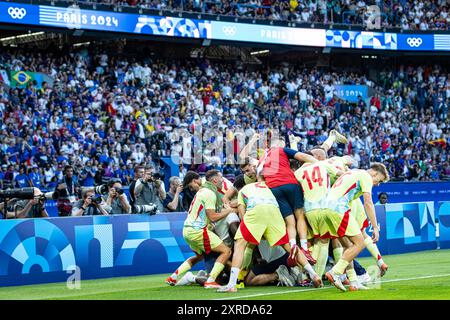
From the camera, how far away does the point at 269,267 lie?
1390 centimetres

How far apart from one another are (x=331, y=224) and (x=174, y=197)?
6246 mm

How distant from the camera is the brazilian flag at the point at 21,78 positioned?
31.2 meters

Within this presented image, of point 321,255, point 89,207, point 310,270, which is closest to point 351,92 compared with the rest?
point 89,207

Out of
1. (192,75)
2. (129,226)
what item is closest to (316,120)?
(192,75)

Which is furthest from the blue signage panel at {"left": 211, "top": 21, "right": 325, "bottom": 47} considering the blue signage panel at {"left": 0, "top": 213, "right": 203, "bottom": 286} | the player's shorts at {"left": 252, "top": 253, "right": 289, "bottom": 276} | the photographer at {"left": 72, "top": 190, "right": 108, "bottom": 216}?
the player's shorts at {"left": 252, "top": 253, "right": 289, "bottom": 276}

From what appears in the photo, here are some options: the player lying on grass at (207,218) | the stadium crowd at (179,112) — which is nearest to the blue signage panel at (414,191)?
the stadium crowd at (179,112)

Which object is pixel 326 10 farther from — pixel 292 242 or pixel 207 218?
pixel 292 242

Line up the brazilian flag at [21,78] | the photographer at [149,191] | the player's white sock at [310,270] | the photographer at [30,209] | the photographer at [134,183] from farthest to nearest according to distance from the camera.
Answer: the brazilian flag at [21,78] < the photographer at [134,183] < the photographer at [149,191] < the photographer at [30,209] < the player's white sock at [310,270]

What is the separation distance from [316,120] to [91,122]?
11.8 m

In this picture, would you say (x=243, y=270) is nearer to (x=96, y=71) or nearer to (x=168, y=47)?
(x=96, y=71)

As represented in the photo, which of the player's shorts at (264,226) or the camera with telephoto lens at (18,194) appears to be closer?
the player's shorts at (264,226)

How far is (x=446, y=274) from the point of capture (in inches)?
584

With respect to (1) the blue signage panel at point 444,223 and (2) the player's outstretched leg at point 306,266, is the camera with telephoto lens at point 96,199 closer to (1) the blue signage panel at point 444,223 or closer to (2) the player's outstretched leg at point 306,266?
(2) the player's outstretched leg at point 306,266

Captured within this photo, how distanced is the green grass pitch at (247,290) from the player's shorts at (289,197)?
1203 millimetres
